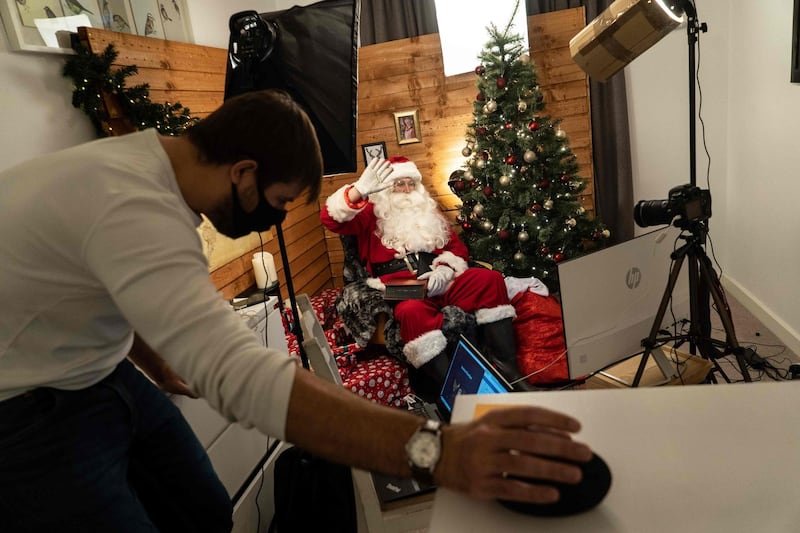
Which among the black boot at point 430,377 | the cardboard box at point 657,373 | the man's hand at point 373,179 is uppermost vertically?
the man's hand at point 373,179

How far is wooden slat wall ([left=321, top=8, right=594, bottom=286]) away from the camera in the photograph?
3596 millimetres

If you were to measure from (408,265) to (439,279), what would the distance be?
262 mm

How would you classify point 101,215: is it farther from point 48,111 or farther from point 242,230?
point 48,111

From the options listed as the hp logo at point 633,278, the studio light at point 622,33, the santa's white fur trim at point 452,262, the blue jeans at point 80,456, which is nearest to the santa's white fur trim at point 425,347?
the santa's white fur trim at point 452,262

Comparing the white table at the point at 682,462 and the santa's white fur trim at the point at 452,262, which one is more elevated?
the white table at the point at 682,462

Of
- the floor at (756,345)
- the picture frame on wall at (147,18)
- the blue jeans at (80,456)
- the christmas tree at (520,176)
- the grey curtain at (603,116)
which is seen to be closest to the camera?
the blue jeans at (80,456)

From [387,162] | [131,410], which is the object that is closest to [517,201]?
[387,162]

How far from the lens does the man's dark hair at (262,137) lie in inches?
36.0

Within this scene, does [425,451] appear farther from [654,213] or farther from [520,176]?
[520,176]

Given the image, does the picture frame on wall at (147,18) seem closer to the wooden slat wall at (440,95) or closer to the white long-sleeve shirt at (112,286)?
the wooden slat wall at (440,95)

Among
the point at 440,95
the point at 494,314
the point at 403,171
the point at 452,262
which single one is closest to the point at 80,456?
the point at 494,314

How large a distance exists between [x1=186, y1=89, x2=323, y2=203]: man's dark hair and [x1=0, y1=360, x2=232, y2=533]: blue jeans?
1.73 ft

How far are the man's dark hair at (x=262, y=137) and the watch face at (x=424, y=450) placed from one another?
0.59 m

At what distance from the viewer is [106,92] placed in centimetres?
197
